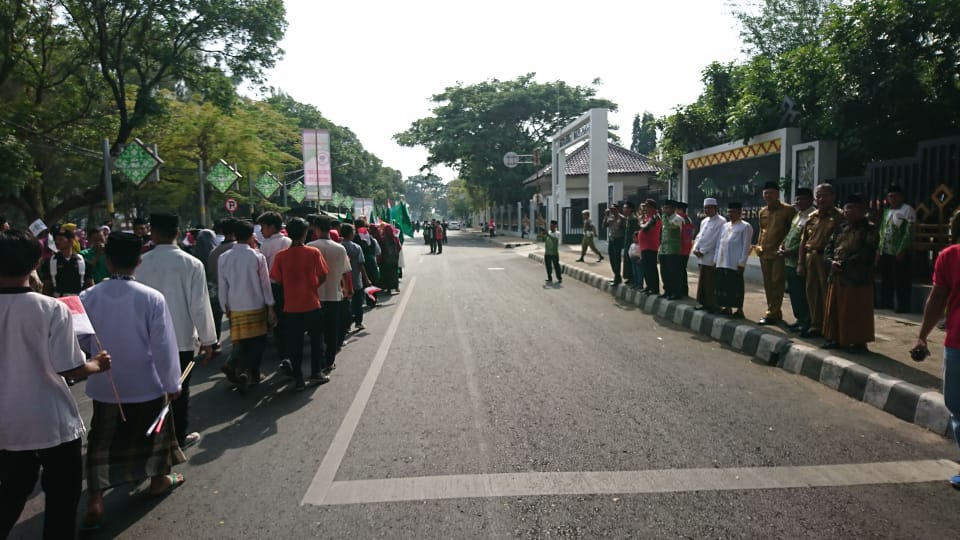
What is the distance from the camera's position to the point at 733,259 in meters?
8.55

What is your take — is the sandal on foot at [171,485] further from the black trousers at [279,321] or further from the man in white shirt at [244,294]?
the black trousers at [279,321]

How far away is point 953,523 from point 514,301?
884cm

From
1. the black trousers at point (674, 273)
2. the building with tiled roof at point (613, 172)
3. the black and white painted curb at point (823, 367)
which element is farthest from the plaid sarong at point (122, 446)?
the building with tiled roof at point (613, 172)

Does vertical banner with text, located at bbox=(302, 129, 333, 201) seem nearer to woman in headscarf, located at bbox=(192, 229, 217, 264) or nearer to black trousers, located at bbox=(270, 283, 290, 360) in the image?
woman in headscarf, located at bbox=(192, 229, 217, 264)

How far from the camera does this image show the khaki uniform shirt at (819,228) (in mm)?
6879

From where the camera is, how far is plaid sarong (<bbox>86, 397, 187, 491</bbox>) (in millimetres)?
3398

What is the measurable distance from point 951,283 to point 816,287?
11.5 feet

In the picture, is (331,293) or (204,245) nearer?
(331,293)

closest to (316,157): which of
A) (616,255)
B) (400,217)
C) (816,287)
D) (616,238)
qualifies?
(400,217)

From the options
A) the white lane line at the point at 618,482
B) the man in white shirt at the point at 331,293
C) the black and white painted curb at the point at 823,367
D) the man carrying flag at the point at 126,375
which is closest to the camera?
the man carrying flag at the point at 126,375

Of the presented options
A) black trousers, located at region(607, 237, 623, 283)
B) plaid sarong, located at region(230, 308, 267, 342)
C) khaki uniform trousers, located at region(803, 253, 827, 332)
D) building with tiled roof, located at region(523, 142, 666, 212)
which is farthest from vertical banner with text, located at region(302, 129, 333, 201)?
building with tiled roof, located at region(523, 142, 666, 212)

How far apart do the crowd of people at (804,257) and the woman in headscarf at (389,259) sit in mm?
4938

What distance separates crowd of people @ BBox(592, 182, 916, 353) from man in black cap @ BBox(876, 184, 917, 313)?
1cm

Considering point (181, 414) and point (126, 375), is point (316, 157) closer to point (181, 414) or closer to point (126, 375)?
point (181, 414)
